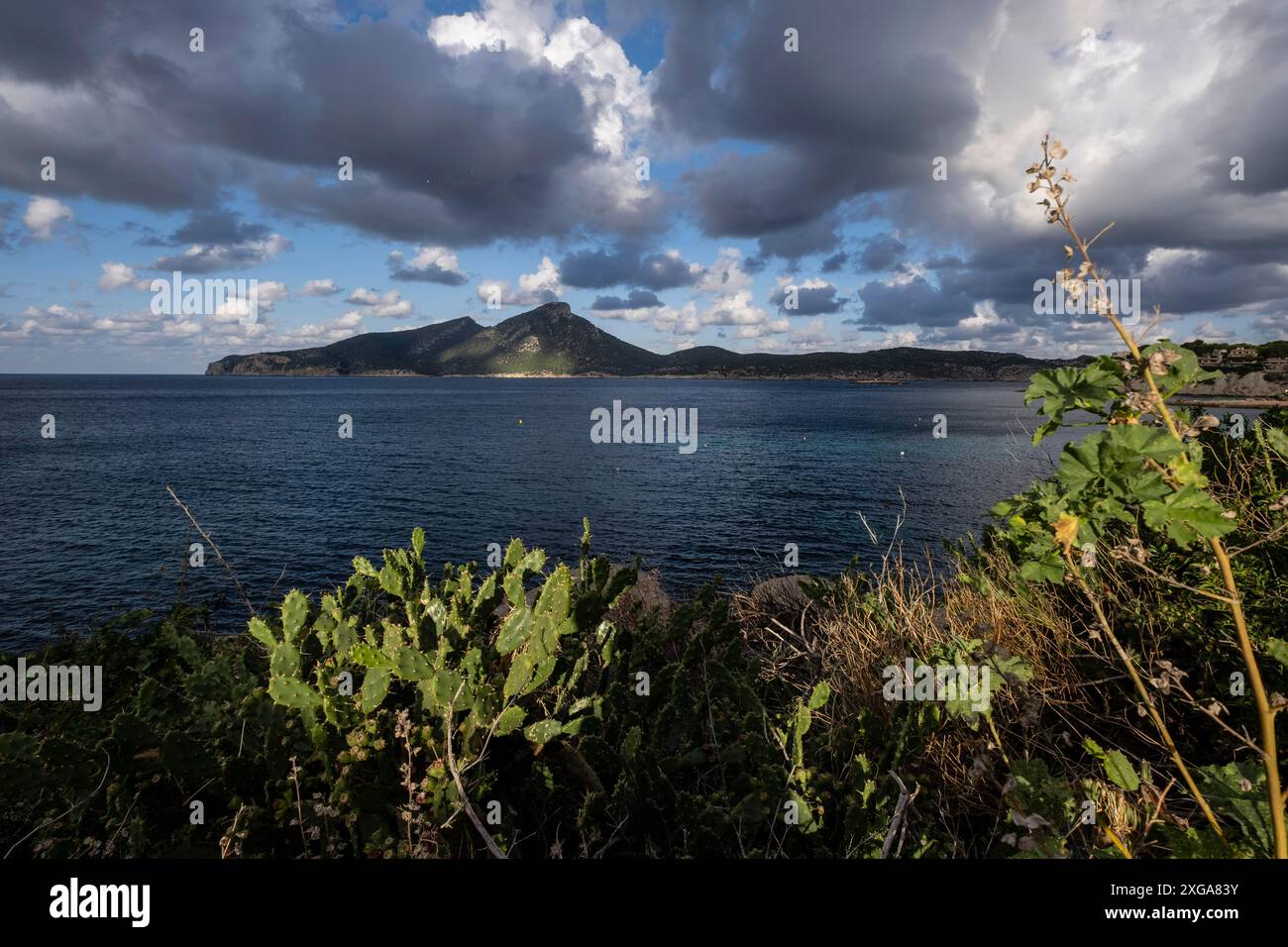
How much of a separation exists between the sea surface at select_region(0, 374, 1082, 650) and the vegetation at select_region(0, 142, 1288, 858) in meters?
1.51

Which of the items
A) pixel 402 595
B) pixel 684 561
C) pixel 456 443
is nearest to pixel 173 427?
pixel 456 443

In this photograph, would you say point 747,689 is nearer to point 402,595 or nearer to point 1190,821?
point 1190,821

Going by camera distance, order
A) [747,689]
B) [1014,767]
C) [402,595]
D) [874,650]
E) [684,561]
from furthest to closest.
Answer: [684,561] < [402,595] < [874,650] < [747,689] < [1014,767]

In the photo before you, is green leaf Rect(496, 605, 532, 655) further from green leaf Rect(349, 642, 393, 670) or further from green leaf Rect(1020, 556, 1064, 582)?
green leaf Rect(1020, 556, 1064, 582)

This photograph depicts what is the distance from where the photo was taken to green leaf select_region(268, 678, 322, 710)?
3.58 m

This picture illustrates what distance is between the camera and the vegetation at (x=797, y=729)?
2143 millimetres

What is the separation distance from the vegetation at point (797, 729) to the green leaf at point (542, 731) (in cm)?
2

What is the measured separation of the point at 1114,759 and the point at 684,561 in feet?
81.5

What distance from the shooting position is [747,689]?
3.88 metres

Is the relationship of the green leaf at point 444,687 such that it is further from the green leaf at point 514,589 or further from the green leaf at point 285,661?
the green leaf at point 285,661

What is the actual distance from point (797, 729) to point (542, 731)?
1446mm

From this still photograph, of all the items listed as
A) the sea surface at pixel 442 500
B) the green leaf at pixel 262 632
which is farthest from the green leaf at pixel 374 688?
the sea surface at pixel 442 500

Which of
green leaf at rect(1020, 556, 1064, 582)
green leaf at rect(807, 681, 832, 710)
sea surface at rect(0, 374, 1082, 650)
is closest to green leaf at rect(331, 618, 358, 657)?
green leaf at rect(807, 681, 832, 710)
